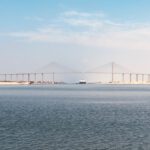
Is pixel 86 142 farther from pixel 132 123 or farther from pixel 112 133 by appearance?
pixel 132 123

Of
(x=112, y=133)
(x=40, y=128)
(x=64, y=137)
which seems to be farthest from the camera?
(x=40, y=128)

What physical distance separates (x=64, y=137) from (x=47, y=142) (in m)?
2.22

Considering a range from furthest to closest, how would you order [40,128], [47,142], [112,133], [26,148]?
[40,128]
[112,133]
[47,142]
[26,148]

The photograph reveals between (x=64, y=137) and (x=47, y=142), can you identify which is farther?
(x=64, y=137)

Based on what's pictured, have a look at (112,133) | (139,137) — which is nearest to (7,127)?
(112,133)

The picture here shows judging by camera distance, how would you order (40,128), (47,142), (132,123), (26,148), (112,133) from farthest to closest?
(132,123)
(40,128)
(112,133)
(47,142)
(26,148)

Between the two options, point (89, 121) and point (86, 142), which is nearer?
point (86, 142)

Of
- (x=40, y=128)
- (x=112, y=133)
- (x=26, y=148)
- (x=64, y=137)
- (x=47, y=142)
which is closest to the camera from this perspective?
(x=26, y=148)

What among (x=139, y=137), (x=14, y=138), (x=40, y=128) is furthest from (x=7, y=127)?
(x=139, y=137)

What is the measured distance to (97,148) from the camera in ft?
89.0

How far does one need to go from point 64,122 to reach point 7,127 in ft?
20.1

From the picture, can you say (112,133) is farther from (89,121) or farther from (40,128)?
(89,121)

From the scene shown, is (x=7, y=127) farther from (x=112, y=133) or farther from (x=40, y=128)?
(x=112, y=133)

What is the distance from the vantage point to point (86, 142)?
95.6ft
